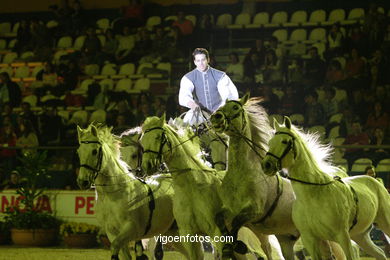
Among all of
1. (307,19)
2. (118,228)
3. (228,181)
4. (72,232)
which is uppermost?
(307,19)

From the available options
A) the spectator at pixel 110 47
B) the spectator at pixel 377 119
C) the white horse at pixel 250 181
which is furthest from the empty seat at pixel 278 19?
the white horse at pixel 250 181

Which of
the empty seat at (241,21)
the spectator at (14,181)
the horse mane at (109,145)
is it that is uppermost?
the empty seat at (241,21)

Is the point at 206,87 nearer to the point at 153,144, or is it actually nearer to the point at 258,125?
the point at 258,125

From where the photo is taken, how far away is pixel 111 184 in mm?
8758

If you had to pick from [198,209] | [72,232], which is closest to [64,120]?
[72,232]

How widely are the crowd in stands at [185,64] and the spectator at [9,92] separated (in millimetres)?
24

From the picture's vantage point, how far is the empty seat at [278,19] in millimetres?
18000

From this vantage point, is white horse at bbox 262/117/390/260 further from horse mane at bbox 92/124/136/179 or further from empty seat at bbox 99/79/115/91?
empty seat at bbox 99/79/115/91

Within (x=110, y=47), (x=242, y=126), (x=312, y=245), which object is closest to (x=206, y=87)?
(x=242, y=126)

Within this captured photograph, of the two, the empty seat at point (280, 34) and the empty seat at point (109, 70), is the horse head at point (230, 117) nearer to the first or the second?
the empty seat at point (280, 34)

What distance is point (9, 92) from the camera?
18359 mm

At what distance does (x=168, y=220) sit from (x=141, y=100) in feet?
25.1

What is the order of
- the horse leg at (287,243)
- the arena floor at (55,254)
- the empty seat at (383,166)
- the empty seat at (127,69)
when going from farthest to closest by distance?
the empty seat at (127,69)
the empty seat at (383,166)
the arena floor at (55,254)
the horse leg at (287,243)

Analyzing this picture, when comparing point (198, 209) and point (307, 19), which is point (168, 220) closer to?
point (198, 209)
